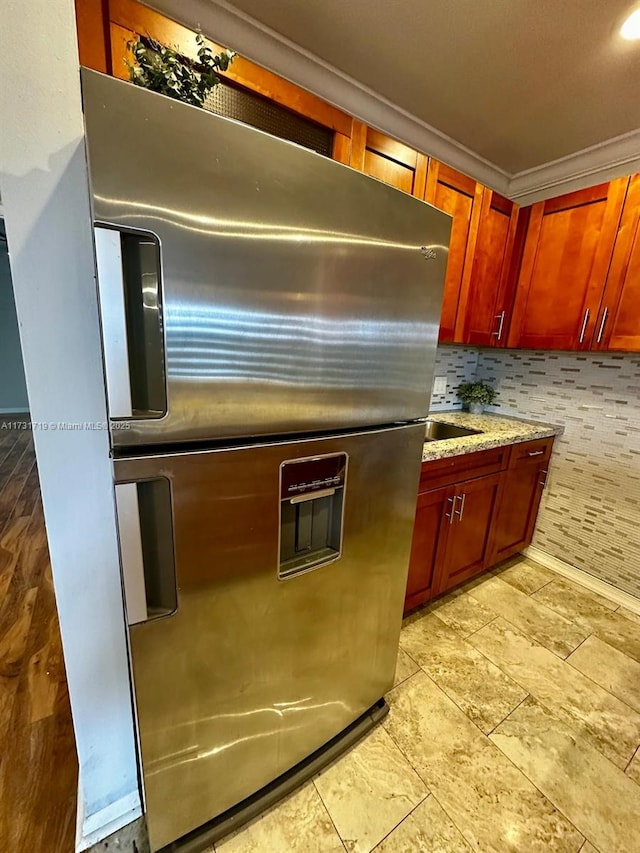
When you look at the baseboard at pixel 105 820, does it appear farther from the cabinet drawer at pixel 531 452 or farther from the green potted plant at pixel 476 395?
the green potted plant at pixel 476 395

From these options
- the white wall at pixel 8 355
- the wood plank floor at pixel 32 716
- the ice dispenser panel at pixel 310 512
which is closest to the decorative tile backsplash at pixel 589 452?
the ice dispenser panel at pixel 310 512

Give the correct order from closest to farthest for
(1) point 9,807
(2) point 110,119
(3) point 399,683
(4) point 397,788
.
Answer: (2) point 110,119
(1) point 9,807
(4) point 397,788
(3) point 399,683

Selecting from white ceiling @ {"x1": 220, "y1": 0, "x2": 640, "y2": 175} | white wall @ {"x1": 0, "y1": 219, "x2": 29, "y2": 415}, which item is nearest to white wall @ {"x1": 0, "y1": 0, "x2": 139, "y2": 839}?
white ceiling @ {"x1": 220, "y1": 0, "x2": 640, "y2": 175}

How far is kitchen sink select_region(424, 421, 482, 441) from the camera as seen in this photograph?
2.04 metres

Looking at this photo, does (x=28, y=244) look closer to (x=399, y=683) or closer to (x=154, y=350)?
(x=154, y=350)

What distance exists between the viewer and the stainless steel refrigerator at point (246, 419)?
0.60 meters

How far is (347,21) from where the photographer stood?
1207 millimetres

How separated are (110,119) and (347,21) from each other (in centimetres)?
122

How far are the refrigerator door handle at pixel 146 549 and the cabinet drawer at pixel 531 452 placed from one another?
6.01 feet

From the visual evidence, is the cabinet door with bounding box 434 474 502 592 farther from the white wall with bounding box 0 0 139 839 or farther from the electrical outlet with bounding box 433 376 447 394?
the white wall with bounding box 0 0 139 839

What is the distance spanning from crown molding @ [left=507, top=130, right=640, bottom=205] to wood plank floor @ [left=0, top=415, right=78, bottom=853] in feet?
11.3

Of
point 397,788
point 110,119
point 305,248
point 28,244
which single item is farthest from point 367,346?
point 397,788

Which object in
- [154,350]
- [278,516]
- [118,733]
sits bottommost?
[118,733]

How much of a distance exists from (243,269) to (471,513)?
5.48 feet
